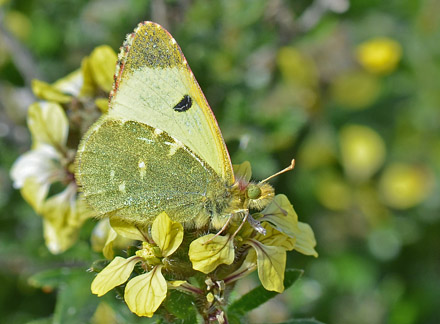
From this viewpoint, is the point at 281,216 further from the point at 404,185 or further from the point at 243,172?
the point at 404,185

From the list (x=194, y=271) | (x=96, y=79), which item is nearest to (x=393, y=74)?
(x=96, y=79)

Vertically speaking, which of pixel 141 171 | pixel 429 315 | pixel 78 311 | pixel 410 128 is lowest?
pixel 429 315

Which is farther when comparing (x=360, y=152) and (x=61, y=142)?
(x=360, y=152)

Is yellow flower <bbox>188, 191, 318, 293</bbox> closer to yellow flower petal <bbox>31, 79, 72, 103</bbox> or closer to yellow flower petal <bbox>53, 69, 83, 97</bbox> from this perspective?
yellow flower petal <bbox>31, 79, 72, 103</bbox>

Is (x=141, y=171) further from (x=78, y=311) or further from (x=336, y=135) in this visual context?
(x=336, y=135)

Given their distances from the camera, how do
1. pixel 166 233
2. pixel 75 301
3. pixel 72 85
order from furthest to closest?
pixel 72 85, pixel 75 301, pixel 166 233

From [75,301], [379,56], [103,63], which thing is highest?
[103,63]

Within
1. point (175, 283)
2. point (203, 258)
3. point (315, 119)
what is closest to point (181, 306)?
point (175, 283)

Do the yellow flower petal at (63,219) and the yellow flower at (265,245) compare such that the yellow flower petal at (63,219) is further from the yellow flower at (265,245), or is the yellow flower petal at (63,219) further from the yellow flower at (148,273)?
the yellow flower at (265,245)
